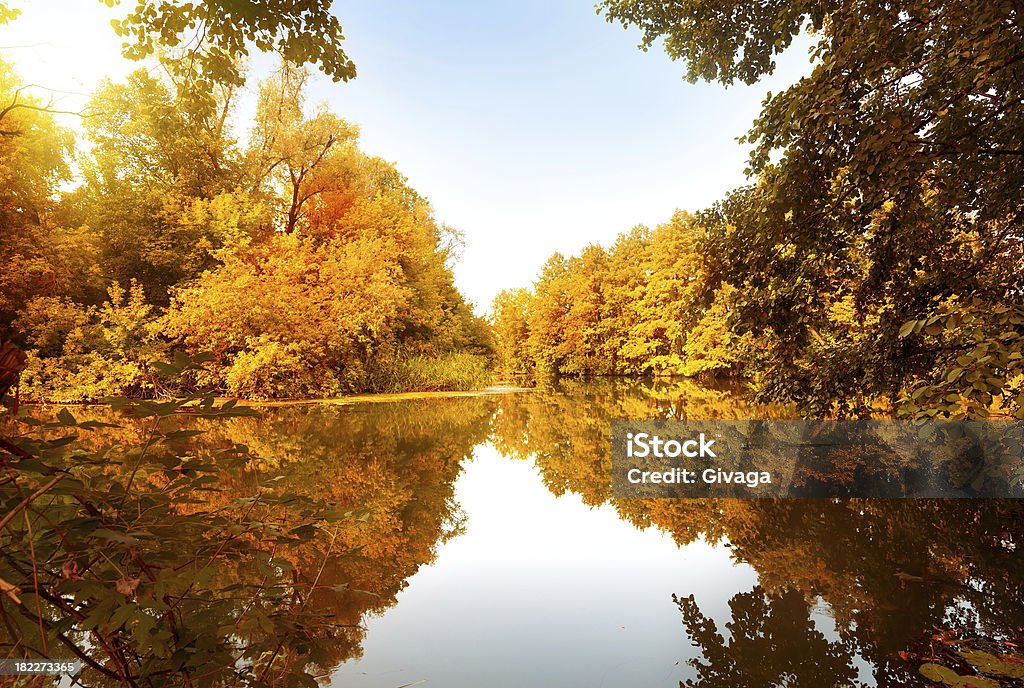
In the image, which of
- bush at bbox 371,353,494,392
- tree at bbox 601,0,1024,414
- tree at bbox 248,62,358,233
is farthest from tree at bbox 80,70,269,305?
tree at bbox 601,0,1024,414

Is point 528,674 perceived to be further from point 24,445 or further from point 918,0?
point 918,0

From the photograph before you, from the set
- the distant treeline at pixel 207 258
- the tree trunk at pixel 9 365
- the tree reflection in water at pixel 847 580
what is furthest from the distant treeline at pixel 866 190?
Result: the distant treeline at pixel 207 258

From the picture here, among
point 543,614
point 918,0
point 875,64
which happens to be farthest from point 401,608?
point 918,0

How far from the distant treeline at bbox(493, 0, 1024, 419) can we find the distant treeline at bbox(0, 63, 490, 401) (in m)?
11.3

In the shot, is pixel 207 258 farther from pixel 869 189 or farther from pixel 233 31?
pixel 869 189

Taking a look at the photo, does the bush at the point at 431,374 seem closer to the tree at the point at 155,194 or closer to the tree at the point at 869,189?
the tree at the point at 155,194

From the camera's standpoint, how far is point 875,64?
360cm

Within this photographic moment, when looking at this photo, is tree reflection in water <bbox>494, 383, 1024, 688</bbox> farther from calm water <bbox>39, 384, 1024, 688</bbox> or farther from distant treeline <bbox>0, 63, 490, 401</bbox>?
distant treeline <bbox>0, 63, 490, 401</bbox>

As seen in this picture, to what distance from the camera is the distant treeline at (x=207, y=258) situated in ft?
42.2

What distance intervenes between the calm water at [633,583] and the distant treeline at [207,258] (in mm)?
8917

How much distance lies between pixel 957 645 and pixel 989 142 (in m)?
4.53

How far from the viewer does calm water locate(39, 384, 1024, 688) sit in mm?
2627

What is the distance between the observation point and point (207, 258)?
648 inches

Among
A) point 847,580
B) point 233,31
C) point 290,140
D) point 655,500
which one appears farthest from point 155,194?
point 847,580
